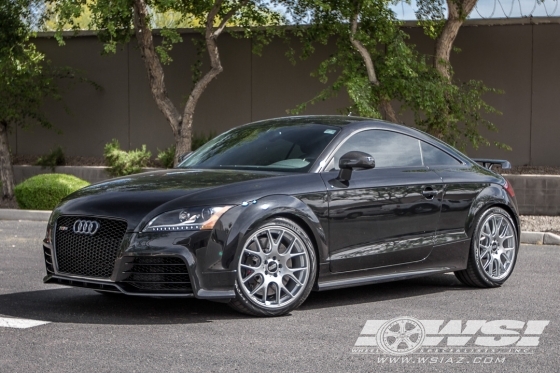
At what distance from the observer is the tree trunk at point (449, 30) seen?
16.4m

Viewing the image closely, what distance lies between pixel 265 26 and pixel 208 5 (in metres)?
1.84

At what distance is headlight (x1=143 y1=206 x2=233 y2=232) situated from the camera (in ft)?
22.3

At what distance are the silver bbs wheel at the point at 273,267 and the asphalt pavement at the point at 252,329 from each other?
184mm

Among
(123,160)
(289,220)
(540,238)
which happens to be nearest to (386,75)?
(540,238)

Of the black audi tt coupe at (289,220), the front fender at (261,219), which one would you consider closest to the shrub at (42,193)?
the black audi tt coupe at (289,220)

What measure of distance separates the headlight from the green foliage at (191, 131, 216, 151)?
42.1ft

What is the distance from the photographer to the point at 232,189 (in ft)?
23.3

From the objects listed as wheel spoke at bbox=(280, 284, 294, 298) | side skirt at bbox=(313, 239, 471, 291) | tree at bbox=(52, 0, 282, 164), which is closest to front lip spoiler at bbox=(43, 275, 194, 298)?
wheel spoke at bbox=(280, 284, 294, 298)

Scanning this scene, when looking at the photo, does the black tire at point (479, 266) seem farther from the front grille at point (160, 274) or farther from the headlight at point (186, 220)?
the front grille at point (160, 274)

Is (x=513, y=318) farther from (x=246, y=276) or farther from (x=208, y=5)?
(x=208, y=5)

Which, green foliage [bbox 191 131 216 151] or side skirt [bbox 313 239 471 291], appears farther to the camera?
green foliage [bbox 191 131 216 151]

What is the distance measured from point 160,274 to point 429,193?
8.58 ft

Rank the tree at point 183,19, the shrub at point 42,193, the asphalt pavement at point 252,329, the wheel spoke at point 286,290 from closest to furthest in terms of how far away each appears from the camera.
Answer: the asphalt pavement at point 252,329, the wheel spoke at point 286,290, the shrub at point 42,193, the tree at point 183,19

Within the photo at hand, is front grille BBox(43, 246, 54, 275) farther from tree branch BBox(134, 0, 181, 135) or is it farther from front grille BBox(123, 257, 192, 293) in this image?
tree branch BBox(134, 0, 181, 135)
